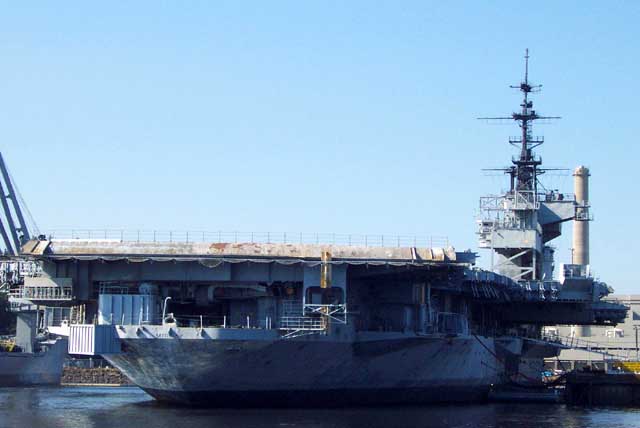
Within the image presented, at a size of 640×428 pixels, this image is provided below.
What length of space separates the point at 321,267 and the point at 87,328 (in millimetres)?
7522

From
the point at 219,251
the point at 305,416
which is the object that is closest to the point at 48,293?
the point at 219,251

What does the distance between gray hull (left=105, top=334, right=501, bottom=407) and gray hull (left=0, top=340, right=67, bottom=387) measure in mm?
30809

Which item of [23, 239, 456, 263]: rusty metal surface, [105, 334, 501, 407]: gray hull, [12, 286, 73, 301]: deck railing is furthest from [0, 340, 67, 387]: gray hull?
[23, 239, 456, 263]: rusty metal surface

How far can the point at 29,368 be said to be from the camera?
69.1 m

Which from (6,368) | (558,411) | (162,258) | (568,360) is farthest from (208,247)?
(568,360)

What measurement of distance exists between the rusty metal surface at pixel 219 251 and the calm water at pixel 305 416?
4.95 m

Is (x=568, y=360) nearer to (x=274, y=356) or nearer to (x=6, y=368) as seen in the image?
(x=6, y=368)

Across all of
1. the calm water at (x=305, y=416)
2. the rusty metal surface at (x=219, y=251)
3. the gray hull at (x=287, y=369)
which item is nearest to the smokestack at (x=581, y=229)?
the calm water at (x=305, y=416)

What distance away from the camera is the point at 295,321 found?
37875 mm

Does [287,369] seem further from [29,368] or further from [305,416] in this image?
[29,368]

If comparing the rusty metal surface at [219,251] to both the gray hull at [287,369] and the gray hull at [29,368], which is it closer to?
the gray hull at [287,369]

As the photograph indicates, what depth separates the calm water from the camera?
114ft

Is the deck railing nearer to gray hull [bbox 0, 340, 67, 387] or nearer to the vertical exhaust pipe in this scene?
gray hull [bbox 0, 340, 67, 387]

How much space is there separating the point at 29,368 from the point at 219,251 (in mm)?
34894
